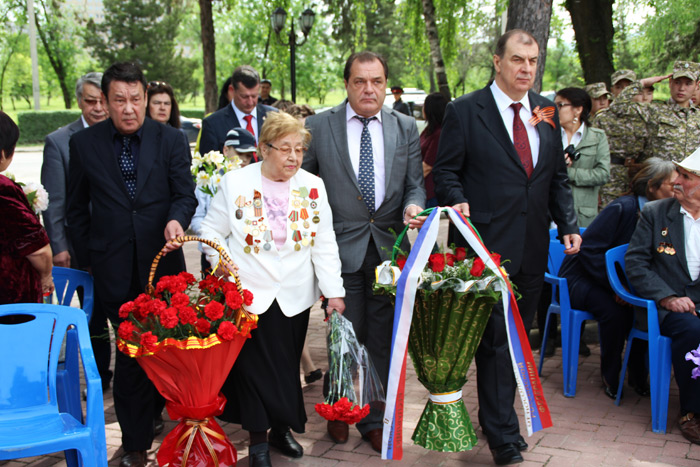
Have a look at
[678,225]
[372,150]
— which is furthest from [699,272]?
[372,150]

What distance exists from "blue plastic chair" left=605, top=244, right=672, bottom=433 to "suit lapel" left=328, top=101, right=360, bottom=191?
1.98 meters

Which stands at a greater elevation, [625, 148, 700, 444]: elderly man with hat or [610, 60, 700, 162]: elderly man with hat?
[610, 60, 700, 162]: elderly man with hat

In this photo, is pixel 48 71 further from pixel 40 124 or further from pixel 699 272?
pixel 699 272

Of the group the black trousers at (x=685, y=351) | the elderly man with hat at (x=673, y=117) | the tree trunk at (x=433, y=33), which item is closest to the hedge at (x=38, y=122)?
the tree trunk at (x=433, y=33)

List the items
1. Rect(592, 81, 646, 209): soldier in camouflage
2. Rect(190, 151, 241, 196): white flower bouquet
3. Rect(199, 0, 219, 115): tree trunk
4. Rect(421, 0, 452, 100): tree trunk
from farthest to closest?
Rect(199, 0, 219, 115): tree trunk < Rect(421, 0, 452, 100): tree trunk < Rect(592, 81, 646, 209): soldier in camouflage < Rect(190, 151, 241, 196): white flower bouquet

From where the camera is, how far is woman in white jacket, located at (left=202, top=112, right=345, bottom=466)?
384cm

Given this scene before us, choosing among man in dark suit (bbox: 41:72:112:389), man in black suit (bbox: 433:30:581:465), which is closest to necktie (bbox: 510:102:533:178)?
man in black suit (bbox: 433:30:581:465)

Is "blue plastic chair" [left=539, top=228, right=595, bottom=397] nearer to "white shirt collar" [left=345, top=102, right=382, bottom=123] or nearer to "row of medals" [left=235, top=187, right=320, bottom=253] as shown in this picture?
"white shirt collar" [left=345, top=102, right=382, bottom=123]

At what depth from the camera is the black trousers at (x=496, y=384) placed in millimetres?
3967

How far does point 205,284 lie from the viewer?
376cm

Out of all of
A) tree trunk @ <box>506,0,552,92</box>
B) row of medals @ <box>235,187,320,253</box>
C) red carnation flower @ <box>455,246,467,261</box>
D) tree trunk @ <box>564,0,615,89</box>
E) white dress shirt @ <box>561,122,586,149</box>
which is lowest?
red carnation flower @ <box>455,246,467,261</box>

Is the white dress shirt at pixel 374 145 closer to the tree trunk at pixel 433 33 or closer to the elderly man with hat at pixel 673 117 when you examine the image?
the elderly man with hat at pixel 673 117

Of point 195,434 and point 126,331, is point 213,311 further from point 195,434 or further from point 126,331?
point 195,434

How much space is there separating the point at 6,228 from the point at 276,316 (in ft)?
4.72
